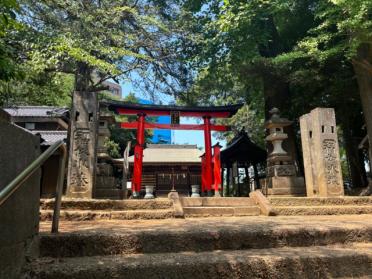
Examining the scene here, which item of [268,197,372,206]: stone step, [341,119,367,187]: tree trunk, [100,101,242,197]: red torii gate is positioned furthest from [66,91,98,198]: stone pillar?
[341,119,367,187]: tree trunk

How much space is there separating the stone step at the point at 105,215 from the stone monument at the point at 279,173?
528cm

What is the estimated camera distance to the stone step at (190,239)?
10.8 ft

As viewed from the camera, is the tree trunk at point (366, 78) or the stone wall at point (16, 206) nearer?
the stone wall at point (16, 206)

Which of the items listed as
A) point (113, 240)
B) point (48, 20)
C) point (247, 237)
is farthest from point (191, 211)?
point (48, 20)

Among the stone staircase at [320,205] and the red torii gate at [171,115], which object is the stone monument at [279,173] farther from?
the red torii gate at [171,115]

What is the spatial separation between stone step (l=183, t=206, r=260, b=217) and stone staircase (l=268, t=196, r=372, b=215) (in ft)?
1.49

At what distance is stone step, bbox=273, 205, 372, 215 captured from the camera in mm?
6555

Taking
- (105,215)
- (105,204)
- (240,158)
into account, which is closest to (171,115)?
(240,158)

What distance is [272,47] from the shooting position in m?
16.3

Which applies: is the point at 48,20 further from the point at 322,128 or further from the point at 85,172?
the point at 322,128

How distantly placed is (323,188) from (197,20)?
429 inches

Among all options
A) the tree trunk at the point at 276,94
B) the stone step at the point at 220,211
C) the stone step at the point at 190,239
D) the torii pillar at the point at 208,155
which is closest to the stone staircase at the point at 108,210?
the stone step at the point at 220,211

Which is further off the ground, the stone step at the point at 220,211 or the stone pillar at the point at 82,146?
the stone pillar at the point at 82,146

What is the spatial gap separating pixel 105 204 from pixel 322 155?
19.0 feet
